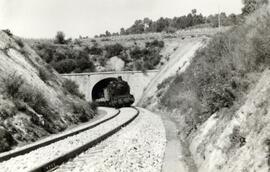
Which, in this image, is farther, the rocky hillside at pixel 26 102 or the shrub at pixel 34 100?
the shrub at pixel 34 100

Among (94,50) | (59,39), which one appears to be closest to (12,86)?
(94,50)

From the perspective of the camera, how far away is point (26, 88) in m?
25.9

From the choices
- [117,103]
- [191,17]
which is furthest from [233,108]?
[191,17]

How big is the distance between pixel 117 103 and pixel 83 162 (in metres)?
41.3

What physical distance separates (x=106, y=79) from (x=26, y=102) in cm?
5059

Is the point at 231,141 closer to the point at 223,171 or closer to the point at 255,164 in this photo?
the point at 223,171

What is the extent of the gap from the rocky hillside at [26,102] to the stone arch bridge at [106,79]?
31005 mm

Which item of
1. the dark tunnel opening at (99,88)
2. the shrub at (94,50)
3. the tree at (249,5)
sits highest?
the tree at (249,5)

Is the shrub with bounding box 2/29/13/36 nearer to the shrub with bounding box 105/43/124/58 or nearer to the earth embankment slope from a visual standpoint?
the earth embankment slope

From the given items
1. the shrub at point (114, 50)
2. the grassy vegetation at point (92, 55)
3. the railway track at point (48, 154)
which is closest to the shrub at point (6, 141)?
the railway track at point (48, 154)

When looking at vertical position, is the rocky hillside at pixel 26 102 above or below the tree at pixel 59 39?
above

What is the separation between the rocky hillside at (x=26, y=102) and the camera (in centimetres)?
2028

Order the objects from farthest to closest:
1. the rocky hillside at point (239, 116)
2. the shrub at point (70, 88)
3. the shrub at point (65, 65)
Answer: the shrub at point (65, 65)
the shrub at point (70, 88)
the rocky hillside at point (239, 116)

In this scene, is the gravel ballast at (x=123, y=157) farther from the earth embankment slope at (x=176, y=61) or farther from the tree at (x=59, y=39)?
the tree at (x=59, y=39)
